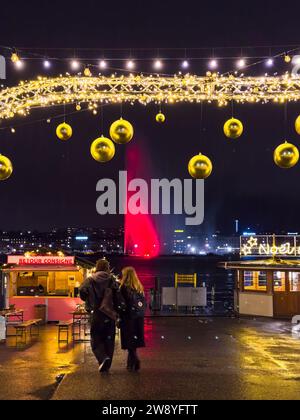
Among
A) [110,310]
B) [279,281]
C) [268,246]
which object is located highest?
[268,246]

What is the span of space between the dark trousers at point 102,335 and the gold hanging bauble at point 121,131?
407 cm

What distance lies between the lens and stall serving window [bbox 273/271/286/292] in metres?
20.5

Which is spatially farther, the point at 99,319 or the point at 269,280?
the point at 269,280

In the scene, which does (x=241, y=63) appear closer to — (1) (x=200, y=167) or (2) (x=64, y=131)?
(1) (x=200, y=167)

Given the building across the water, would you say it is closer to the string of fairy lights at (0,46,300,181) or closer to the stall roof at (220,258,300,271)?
the stall roof at (220,258,300,271)

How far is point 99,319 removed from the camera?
9.50 m

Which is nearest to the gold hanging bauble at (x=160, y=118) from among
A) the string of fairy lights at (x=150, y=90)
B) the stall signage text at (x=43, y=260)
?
the string of fairy lights at (x=150, y=90)

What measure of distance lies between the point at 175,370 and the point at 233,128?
5.30 m

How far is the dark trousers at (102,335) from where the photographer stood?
9.50 meters

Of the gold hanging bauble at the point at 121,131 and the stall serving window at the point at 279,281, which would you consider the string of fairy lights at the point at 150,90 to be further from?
the stall serving window at the point at 279,281

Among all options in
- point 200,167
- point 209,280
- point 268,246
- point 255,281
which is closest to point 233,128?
point 200,167

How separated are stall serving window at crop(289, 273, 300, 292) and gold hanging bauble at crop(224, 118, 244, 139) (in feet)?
30.6

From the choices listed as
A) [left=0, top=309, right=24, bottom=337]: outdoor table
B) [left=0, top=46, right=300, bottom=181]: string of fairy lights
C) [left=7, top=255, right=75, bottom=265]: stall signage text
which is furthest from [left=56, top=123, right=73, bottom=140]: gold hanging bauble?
[left=7, top=255, right=75, bottom=265]: stall signage text

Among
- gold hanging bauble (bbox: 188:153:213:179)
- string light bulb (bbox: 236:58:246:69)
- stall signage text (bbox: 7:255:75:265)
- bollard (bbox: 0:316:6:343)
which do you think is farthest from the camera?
stall signage text (bbox: 7:255:75:265)
